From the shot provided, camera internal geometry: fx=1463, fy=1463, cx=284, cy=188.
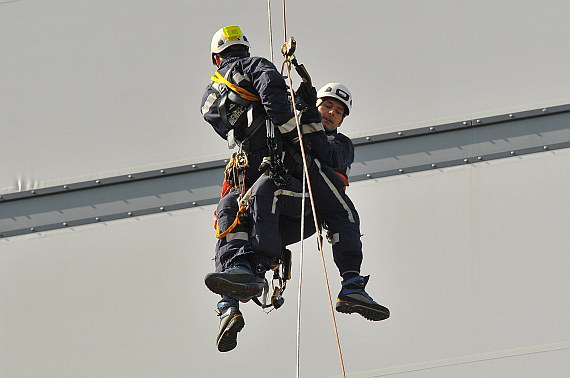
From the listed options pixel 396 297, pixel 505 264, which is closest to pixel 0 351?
pixel 396 297

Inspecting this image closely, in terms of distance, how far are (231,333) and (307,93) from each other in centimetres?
102

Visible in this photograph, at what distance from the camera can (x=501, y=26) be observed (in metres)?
7.60

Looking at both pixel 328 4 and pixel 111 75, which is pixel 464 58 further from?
pixel 111 75

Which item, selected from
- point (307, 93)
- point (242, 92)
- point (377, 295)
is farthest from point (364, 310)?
point (377, 295)

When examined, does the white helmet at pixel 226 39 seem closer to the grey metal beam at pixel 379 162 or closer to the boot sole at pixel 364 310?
the boot sole at pixel 364 310

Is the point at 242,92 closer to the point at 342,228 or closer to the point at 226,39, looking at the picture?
the point at 226,39

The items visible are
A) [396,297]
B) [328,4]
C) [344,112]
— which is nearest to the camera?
[344,112]

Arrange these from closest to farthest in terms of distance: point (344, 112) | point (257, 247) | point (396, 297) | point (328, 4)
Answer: point (257, 247), point (344, 112), point (396, 297), point (328, 4)

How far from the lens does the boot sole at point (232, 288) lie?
5.72m

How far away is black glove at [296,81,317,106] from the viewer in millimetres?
5832

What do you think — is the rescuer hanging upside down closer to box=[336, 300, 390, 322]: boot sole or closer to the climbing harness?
box=[336, 300, 390, 322]: boot sole

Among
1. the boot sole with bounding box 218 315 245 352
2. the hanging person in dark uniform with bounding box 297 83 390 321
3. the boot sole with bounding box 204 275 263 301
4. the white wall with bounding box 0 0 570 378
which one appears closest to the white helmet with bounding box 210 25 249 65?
the hanging person in dark uniform with bounding box 297 83 390 321

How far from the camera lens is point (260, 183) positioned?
19.6ft

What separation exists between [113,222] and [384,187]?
1.45m
